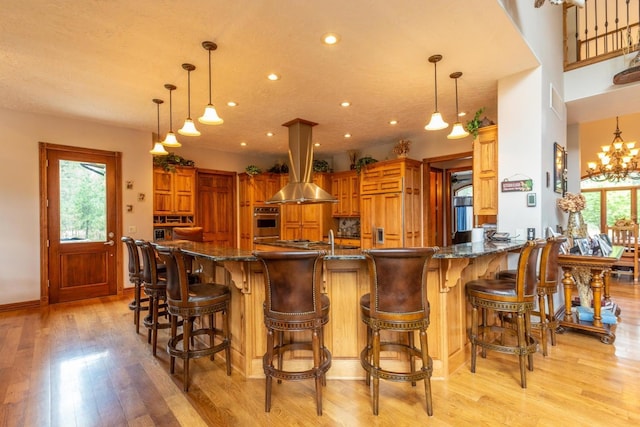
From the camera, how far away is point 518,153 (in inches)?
131

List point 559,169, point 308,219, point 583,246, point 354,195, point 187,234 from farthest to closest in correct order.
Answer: point 308,219
point 354,195
point 187,234
point 559,169
point 583,246

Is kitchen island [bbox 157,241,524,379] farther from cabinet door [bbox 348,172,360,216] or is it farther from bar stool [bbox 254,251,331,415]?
cabinet door [bbox 348,172,360,216]

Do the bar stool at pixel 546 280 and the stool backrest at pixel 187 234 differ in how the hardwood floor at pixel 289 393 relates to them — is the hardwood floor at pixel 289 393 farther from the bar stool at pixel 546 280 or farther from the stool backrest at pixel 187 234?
the stool backrest at pixel 187 234

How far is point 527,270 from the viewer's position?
2.35 meters

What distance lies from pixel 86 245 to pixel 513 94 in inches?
248

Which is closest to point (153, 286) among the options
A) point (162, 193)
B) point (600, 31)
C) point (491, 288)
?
point (491, 288)

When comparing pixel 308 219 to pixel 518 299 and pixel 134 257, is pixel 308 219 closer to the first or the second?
pixel 134 257

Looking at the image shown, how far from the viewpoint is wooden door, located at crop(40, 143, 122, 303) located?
185 inches

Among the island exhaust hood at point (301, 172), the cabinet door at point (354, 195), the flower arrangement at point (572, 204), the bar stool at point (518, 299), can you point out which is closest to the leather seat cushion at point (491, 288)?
the bar stool at point (518, 299)

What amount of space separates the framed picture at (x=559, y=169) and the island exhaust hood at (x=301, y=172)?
2744 mm

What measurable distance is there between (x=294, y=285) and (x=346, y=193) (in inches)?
199

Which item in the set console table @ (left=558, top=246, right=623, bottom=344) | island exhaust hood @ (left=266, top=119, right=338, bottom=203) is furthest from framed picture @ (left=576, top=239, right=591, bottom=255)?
island exhaust hood @ (left=266, top=119, right=338, bottom=203)

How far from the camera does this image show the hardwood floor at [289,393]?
199cm

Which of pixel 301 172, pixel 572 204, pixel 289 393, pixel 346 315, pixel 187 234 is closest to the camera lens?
pixel 289 393
